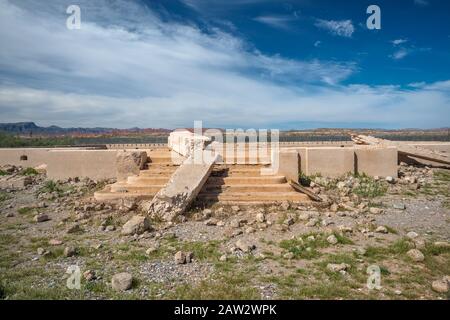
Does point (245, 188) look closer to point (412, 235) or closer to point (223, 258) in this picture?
point (223, 258)

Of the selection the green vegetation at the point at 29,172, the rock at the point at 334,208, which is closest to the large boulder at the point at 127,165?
the rock at the point at 334,208

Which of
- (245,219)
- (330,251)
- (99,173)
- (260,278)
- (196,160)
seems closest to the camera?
(260,278)

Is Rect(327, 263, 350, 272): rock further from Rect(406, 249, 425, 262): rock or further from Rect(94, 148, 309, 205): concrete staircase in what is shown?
Rect(94, 148, 309, 205): concrete staircase

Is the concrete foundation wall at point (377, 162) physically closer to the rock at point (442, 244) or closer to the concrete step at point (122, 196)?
Answer: the rock at point (442, 244)

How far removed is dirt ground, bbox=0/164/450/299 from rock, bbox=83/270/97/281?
0.02 m

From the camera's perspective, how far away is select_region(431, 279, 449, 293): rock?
3.72 m

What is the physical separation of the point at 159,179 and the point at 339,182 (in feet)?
15.9

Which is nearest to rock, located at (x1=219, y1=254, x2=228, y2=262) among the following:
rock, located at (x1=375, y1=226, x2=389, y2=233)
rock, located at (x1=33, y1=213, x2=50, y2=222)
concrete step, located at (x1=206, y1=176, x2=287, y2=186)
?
rock, located at (x1=375, y1=226, x2=389, y2=233)

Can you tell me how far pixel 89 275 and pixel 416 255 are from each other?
4.39 meters
